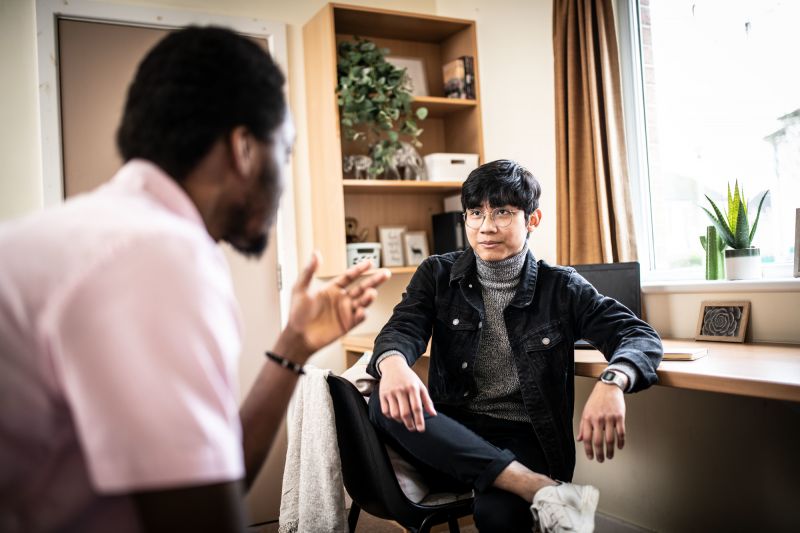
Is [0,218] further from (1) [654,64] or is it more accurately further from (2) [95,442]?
(1) [654,64]

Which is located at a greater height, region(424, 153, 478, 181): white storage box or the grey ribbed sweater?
region(424, 153, 478, 181): white storage box

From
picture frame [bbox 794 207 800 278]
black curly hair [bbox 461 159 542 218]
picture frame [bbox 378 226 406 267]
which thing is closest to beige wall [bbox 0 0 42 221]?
picture frame [bbox 378 226 406 267]

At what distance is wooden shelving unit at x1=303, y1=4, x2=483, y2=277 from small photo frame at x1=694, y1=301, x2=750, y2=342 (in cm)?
124

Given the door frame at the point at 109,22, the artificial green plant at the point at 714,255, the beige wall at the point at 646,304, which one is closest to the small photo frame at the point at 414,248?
the beige wall at the point at 646,304

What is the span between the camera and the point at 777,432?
6.77ft

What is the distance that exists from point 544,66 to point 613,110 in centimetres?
61

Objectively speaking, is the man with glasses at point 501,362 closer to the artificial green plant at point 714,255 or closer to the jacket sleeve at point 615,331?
the jacket sleeve at point 615,331

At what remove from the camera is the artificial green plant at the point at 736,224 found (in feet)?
7.36

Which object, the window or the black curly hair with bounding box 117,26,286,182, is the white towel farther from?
the window

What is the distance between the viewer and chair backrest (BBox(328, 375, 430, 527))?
1.61 metres

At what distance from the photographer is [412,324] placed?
6.24ft

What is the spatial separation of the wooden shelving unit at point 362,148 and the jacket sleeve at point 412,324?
93 cm

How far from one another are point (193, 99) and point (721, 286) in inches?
78.9

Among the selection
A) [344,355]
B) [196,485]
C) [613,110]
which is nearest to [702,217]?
[613,110]
